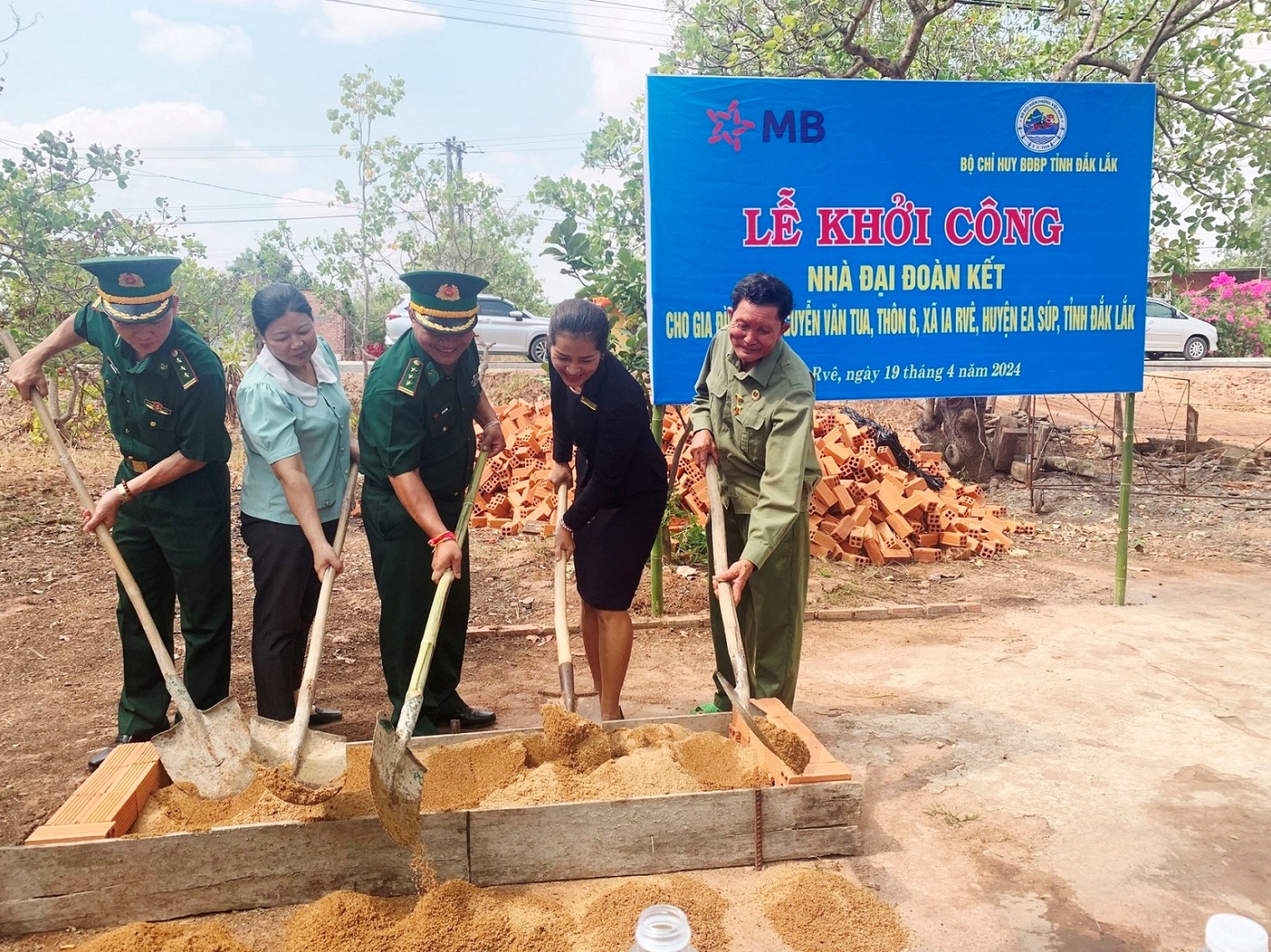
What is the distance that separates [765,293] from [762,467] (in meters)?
0.66

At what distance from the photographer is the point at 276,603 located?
3.37 m

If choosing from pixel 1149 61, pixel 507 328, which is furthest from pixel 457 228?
pixel 1149 61

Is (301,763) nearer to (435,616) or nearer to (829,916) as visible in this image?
(435,616)

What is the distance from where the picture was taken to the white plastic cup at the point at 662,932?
1.61m

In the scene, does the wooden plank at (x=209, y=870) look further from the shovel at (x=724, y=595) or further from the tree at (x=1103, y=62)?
the tree at (x=1103, y=62)

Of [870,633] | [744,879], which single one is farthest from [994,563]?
[744,879]

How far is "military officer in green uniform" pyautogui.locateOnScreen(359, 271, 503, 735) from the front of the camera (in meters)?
3.18

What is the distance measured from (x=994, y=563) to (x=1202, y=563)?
5.13ft

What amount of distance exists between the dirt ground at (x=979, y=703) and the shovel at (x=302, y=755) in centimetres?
35

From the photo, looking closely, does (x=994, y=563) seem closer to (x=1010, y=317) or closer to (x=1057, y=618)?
(x=1057, y=618)

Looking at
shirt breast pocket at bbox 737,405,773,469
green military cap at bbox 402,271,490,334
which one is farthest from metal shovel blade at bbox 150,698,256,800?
shirt breast pocket at bbox 737,405,773,469

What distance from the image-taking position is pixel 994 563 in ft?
22.5

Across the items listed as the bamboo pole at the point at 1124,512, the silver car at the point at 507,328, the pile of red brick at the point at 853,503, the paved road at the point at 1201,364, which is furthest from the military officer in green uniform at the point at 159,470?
the paved road at the point at 1201,364

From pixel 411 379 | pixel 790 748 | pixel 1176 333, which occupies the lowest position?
pixel 790 748
